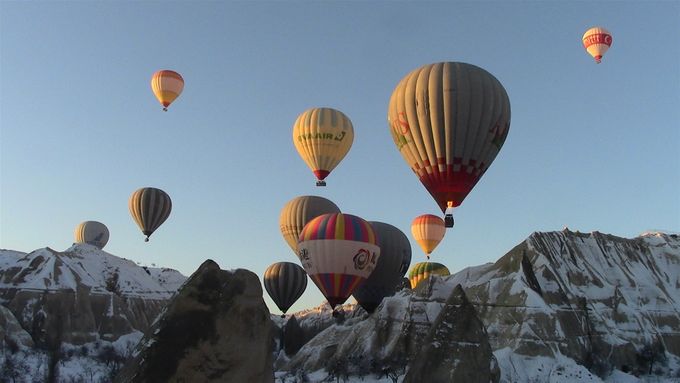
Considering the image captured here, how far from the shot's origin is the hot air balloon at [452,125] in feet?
108

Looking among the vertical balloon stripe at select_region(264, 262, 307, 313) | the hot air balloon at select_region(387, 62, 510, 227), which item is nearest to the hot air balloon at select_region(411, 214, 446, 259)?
the vertical balloon stripe at select_region(264, 262, 307, 313)

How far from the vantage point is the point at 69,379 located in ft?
171

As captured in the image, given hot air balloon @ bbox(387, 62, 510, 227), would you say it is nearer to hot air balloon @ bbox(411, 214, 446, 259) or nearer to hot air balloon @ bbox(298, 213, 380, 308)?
hot air balloon @ bbox(298, 213, 380, 308)

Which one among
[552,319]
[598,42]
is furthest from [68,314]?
[598,42]

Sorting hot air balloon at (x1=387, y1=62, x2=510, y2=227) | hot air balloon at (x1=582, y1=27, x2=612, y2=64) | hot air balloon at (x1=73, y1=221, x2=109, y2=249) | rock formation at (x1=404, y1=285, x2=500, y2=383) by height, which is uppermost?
hot air balloon at (x1=582, y1=27, x2=612, y2=64)

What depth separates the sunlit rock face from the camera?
12883 millimetres

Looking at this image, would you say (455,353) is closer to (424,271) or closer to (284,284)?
(284,284)

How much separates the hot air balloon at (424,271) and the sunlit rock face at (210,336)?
59.1 meters

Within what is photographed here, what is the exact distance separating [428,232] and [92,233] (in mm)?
64045

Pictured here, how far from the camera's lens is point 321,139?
168 feet

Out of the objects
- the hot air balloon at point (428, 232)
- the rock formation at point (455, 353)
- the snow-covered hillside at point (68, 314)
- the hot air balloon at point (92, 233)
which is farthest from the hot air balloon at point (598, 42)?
the hot air balloon at point (92, 233)

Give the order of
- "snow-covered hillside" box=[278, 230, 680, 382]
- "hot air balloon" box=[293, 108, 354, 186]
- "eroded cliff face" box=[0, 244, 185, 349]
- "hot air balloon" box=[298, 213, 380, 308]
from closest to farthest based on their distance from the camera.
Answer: "snow-covered hillside" box=[278, 230, 680, 382]
"hot air balloon" box=[298, 213, 380, 308]
"hot air balloon" box=[293, 108, 354, 186]
"eroded cliff face" box=[0, 244, 185, 349]

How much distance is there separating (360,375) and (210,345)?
30.6 meters

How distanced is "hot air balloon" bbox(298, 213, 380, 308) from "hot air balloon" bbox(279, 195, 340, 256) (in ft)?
48.9
